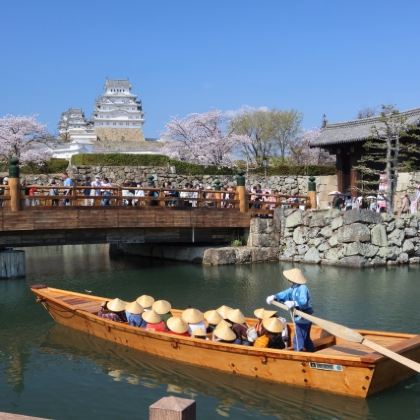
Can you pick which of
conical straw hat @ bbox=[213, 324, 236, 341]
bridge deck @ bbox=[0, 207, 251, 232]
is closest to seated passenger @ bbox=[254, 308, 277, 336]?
conical straw hat @ bbox=[213, 324, 236, 341]

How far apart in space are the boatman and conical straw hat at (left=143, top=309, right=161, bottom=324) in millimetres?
2350

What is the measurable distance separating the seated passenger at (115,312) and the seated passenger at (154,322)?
30.7 inches

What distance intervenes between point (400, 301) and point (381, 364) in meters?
7.53

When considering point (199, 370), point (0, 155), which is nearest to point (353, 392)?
point (199, 370)

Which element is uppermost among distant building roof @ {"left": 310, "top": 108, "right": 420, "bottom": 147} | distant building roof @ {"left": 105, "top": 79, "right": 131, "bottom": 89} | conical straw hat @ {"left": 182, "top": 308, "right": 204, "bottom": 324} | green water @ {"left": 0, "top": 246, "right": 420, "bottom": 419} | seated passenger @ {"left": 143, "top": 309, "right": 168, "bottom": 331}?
distant building roof @ {"left": 105, "top": 79, "right": 131, "bottom": 89}

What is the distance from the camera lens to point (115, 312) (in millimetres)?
10953

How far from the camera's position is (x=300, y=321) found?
8.81 meters

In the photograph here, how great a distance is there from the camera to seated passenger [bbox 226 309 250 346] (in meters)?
9.49

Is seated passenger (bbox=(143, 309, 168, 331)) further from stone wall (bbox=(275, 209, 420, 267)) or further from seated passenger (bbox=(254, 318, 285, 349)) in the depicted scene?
stone wall (bbox=(275, 209, 420, 267))

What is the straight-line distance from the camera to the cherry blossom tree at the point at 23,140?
4109cm

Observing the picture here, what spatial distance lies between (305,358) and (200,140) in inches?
1613

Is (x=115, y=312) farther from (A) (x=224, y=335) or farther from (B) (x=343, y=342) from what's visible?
(B) (x=343, y=342)

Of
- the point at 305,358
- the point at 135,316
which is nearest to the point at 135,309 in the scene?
the point at 135,316

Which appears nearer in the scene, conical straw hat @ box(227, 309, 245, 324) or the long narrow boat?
the long narrow boat
